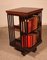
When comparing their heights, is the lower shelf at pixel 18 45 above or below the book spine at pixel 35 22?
below

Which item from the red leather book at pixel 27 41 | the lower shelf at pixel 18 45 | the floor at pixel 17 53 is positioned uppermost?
the red leather book at pixel 27 41

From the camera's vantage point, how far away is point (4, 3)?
2.95 m

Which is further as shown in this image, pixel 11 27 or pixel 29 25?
pixel 11 27

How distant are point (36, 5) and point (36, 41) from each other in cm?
128

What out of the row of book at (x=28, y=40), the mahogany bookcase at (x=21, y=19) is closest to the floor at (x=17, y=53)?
the mahogany bookcase at (x=21, y=19)

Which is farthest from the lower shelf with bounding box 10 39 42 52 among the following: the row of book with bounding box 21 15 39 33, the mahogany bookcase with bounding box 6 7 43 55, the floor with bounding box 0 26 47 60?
the row of book with bounding box 21 15 39 33

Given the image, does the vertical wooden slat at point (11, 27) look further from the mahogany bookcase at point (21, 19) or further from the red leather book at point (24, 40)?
the red leather book at point (24, 40)

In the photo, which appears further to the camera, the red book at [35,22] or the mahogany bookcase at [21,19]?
the red book at [35,22]

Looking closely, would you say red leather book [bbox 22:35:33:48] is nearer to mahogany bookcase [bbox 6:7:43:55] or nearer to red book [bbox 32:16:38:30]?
mahogany bookcase [bbox 6:7:43:55]

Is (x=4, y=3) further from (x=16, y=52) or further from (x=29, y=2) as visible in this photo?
(x=16, y=52)

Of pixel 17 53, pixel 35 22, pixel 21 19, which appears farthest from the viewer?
pixel 17 53

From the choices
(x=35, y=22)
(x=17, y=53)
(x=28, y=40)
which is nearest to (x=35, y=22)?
(x=35, y=22)

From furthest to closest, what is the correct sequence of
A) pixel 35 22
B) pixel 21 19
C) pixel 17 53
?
1. pixel 17 53
2. pixel 35 22
3. pixel 21 19

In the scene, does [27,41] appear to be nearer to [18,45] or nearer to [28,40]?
[28,40]
